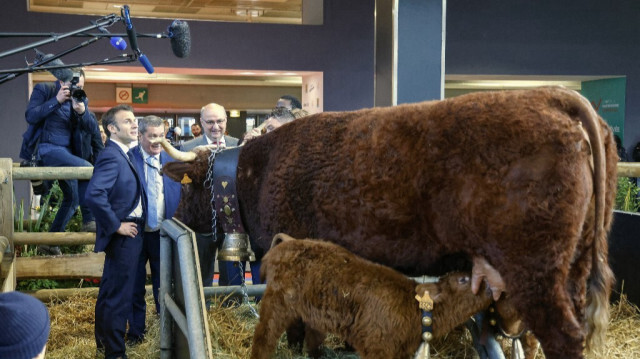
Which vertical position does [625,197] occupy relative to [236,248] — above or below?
below

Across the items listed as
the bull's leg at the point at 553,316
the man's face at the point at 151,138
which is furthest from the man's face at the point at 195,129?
the bull's leg at the point at 553,316

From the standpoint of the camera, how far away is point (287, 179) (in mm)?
2428

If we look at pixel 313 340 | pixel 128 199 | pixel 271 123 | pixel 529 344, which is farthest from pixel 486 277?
pixel 128 199

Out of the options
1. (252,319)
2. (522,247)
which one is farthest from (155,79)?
(522,247)

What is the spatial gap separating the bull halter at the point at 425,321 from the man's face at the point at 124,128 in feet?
8.00

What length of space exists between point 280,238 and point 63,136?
12.4 feet

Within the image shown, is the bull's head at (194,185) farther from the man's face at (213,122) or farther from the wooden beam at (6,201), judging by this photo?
the wooden beam at (6,201)

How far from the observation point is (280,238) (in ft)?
7.97

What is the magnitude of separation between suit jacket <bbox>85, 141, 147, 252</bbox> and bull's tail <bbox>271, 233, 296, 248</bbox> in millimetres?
1615

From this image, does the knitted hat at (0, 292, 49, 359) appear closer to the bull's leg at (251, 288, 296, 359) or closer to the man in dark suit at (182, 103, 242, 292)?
the bull's leg at (251, 288, 296, 359)

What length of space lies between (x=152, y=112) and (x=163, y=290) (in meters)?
10.0

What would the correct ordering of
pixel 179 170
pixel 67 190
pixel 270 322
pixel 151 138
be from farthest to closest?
pixel 67 190
pixel 151 138
pixel 179 170
pixel 270 322

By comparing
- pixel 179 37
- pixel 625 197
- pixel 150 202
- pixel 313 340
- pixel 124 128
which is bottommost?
pixel 313 340

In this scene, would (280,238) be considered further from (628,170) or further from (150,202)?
(628,170)
